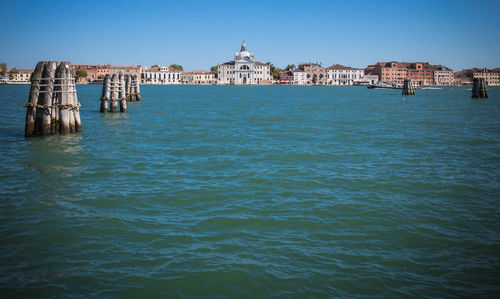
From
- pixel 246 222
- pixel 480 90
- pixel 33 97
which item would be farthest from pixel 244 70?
pixel 246 222

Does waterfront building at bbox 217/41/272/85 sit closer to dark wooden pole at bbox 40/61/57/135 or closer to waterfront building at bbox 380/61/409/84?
waterfront building at bbox 380/61/409/84

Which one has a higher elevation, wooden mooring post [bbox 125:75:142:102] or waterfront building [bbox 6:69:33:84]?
waterfront building [bbox 6:69:33:84]

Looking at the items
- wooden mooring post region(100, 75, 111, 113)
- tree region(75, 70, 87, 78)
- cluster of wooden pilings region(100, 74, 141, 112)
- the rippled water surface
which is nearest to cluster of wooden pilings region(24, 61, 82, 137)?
the rippled water surface

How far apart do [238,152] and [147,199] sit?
696 centimetres

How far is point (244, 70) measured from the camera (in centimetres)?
19275

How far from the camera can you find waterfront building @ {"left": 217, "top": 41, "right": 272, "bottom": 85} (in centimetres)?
19212

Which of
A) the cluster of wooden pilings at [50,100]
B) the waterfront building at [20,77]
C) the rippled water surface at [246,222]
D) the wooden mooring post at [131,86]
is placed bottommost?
the rippled water surface at [246,222]

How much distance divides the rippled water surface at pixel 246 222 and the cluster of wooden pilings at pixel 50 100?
1.21 metres

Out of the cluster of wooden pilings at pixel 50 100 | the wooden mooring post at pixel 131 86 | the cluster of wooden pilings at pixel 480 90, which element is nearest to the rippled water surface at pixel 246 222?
the cluster of wooden pilings at pixel 50 100

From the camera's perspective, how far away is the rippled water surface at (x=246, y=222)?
6.18 m

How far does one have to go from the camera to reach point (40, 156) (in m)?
14.4

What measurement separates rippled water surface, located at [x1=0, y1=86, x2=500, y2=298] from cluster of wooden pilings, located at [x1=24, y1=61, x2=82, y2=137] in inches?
47.6

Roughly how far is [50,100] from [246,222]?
12164 millimetres

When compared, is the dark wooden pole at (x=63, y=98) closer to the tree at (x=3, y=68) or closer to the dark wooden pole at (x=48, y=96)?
the dark wooden pole at (x=48, y=96)
